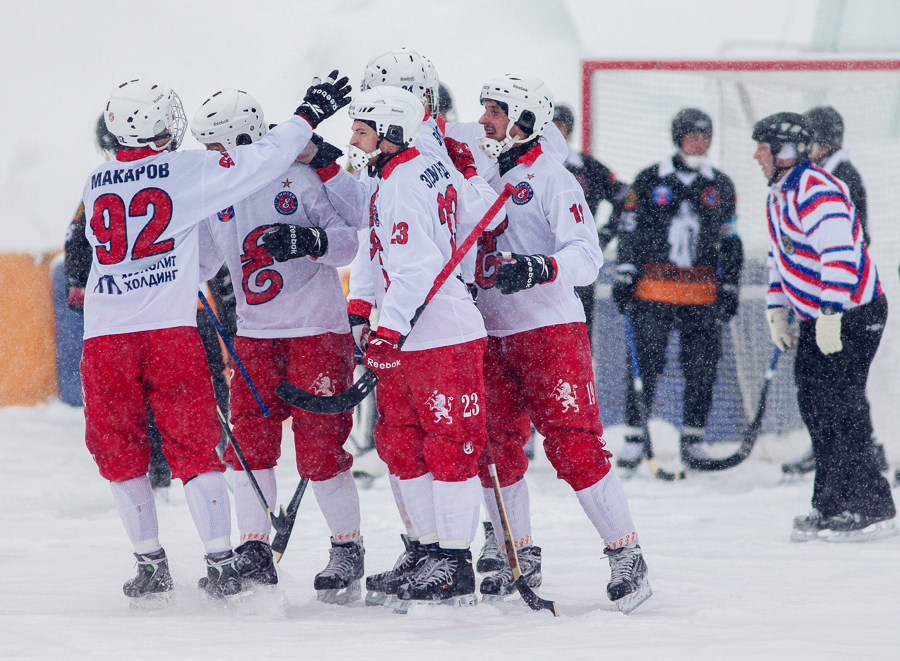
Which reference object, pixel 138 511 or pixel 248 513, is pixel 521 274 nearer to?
pixel 248 513

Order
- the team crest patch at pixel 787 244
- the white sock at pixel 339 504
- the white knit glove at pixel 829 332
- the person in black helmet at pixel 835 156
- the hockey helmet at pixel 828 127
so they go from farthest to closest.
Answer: the hockey helmet at pixel 828 127, the person in black helmet at pixel 835 156, the team crest patch at pixel 787 244, the white knit glove at pixel 829 332, the white sock at pixel 339 504

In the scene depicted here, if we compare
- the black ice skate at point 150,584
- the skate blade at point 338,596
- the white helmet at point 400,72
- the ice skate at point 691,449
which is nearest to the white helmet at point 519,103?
the white helmet at point 400,72

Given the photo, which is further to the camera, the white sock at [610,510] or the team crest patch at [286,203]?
the team crest patch at [286,203]

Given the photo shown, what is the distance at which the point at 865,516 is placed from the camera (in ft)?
12.9

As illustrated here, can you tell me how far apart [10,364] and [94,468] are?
1.55 metres

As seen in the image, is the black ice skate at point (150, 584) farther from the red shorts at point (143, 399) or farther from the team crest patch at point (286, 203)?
the team crest patch at point (286, 203)

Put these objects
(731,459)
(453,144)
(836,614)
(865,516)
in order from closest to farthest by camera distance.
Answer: (836,614) < (453,144) < (865,516) < (731,459)

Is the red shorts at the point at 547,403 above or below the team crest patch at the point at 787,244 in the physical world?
below

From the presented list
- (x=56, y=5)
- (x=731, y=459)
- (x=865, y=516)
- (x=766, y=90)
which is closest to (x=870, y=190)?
(x=766, y=90)

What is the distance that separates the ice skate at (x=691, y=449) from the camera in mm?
5172

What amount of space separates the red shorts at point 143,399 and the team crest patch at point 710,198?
3137 millimetres

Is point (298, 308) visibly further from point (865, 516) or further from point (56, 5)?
point (56, 5)

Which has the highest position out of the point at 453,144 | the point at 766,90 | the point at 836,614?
the point at 766,90

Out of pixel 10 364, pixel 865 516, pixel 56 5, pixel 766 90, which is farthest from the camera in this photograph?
pixel 56 5
